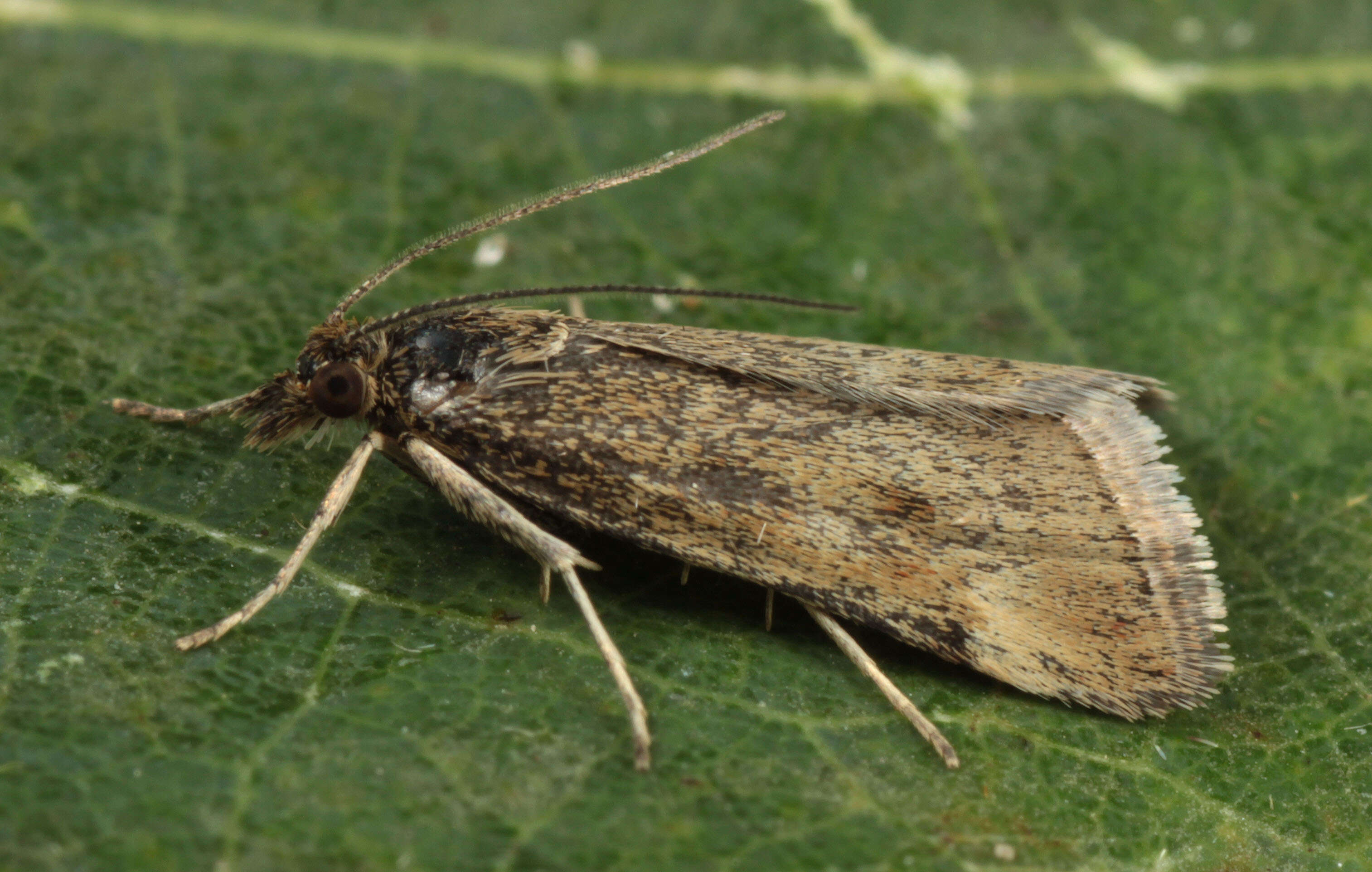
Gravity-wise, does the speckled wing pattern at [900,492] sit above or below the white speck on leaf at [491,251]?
below

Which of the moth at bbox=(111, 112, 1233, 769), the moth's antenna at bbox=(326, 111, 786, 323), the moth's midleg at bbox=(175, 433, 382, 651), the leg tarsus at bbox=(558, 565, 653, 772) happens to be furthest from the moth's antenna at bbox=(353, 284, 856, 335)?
the leg tarsus at bbox=(558, 565, 653, 772)

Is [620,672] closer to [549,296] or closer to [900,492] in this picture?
[900,492]

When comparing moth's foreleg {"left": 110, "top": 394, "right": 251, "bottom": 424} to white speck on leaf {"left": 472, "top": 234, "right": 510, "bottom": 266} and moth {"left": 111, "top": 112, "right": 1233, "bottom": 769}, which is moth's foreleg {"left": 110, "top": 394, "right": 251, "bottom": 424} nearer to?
moth {"left": 111, "top": 112, "right": 1233, "bottom": 769}

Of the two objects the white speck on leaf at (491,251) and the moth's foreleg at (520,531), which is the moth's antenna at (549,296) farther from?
the white speck on leaf at (491,251)

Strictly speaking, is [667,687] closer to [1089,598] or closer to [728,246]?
[1089,598]

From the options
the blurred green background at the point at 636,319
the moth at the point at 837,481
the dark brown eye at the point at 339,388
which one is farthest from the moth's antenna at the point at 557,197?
the blurred green background at the point at 636,319

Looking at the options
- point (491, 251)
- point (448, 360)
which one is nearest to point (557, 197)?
point (448, 360)
